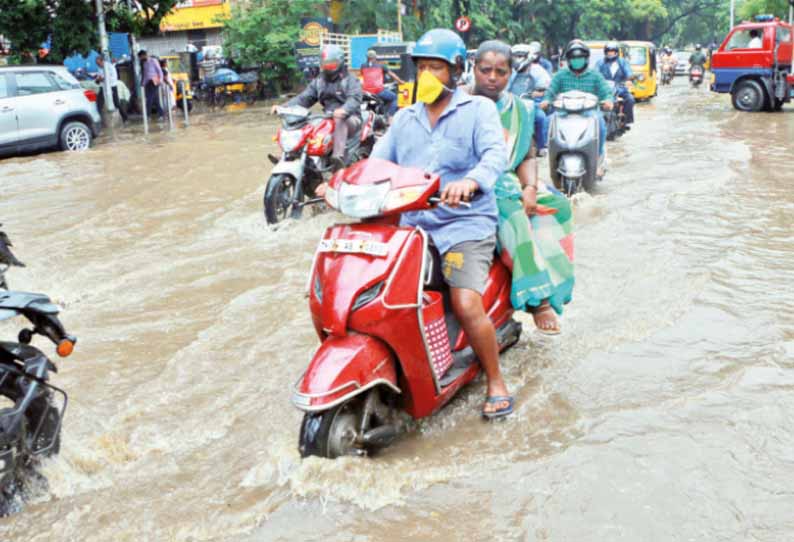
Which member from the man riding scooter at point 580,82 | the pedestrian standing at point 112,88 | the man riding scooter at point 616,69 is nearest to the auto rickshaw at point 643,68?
the man riding scooter at point 616,69

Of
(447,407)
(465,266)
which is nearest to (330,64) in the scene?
(447,407)

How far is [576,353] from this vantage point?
15.5 ft

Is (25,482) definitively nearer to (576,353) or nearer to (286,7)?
(576,353)

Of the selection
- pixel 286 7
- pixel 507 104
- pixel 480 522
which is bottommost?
pixel 480 522

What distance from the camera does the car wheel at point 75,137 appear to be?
14734mm

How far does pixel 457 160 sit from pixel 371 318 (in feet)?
3.06

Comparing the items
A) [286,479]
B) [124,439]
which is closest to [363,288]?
[286,479]

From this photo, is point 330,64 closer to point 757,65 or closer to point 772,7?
point 757,65

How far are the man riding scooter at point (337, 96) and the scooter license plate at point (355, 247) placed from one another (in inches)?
205

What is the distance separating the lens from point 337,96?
28.9 ft

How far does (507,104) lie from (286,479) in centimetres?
247

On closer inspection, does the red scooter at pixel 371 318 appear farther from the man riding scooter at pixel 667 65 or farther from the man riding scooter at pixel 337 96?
the man riding scooter at pixel 667 65

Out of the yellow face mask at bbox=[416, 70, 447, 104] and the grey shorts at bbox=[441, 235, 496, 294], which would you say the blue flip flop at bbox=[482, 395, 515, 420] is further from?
the yellow face mask at bbox=[416, 70, 447, 104]

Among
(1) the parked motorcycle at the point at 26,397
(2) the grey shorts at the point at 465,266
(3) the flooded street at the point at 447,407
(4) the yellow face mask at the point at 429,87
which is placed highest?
(4) the yellow face mask at the point at 429,87
